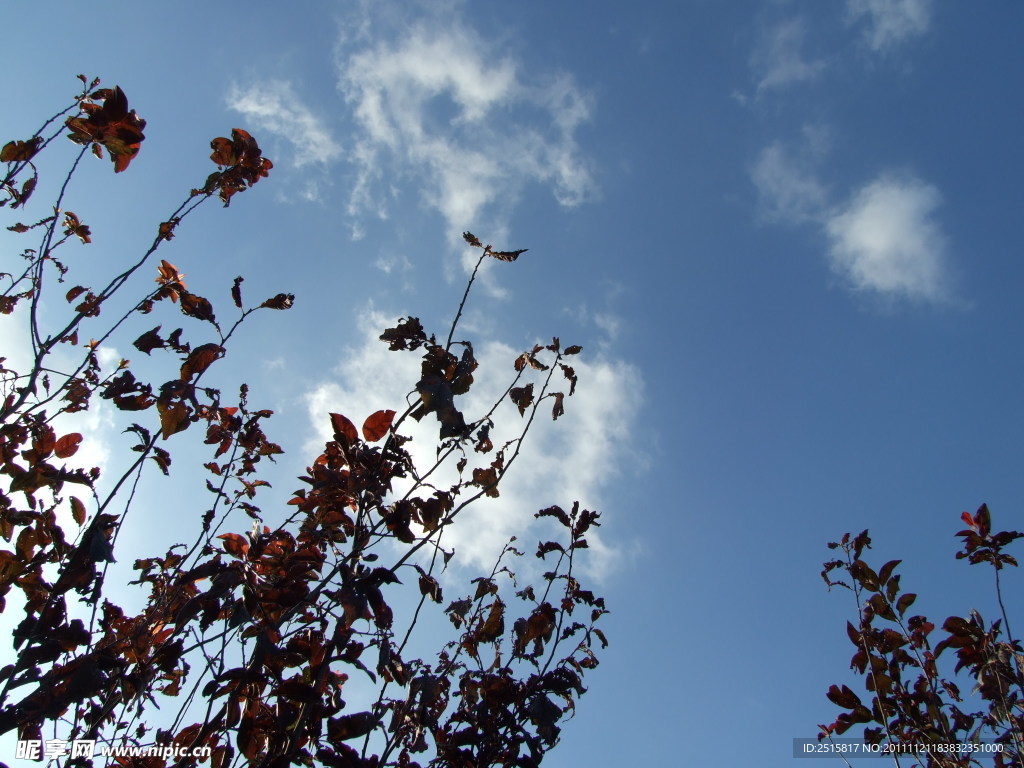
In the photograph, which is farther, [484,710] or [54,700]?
[484,710]

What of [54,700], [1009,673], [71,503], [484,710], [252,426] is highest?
[252,426]

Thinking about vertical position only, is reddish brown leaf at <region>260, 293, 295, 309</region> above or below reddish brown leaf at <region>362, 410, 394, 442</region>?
above

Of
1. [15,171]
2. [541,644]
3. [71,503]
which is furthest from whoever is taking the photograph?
[541,644]

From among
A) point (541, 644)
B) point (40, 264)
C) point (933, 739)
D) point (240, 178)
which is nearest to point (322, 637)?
point (541, 644)

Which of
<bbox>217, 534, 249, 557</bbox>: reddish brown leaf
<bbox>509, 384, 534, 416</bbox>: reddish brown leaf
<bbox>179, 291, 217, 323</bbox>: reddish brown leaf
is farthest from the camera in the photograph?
<bbox>509, 384, 534, 416</bbox>: reddish brown leaf

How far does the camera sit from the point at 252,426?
→ 131 inches

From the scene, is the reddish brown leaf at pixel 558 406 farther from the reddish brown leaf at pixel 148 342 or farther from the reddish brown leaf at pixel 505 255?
the reddish brown leaf at pixel 148 342

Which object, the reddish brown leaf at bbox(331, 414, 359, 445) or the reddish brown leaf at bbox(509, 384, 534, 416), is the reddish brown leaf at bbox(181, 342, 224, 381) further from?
the reddish brown leaf at bbox(509, 384, 534, 416)

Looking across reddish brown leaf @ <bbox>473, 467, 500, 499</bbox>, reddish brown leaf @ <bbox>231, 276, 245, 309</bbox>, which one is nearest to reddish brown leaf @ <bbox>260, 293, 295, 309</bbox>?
reddish brown leaf @ <bbox>231, 276, 245, 309</bbox>

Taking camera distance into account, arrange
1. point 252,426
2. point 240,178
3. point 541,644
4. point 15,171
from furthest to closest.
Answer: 1. point 252,426
2. point 541,644
3. point 240,178
4. point 15,171

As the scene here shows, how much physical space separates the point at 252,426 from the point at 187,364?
1162mm

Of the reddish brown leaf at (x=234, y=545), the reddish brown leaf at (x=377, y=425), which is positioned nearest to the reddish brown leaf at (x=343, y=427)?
the reddish brown leaf at (x=377, y=425)

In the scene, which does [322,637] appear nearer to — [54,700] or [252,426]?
[54,700]

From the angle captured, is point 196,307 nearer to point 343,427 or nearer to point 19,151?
point 343,427
